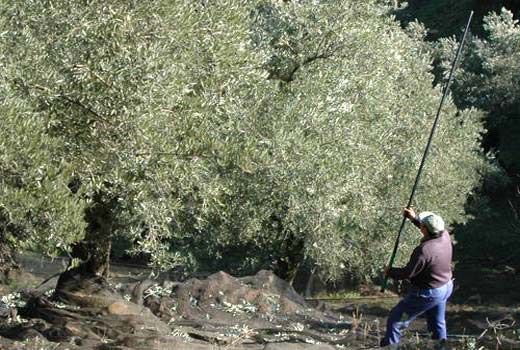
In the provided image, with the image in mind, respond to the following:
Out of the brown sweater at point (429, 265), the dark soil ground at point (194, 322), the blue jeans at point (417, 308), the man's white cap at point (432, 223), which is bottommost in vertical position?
the dark soil ground at point (194, 322)

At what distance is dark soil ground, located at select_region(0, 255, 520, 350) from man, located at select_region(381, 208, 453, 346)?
42 cm

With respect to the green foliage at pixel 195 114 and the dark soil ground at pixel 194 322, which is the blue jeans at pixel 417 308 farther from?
the green foliage at pixel 195 114

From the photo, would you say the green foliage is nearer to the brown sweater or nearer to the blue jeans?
the brown sweater

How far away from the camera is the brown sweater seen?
41.3 ft

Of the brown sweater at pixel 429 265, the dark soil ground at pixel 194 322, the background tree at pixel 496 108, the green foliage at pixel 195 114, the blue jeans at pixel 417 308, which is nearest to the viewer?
the green foliage at pixel 195 114

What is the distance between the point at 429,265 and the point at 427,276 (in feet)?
0.66

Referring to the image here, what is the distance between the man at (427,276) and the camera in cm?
1261

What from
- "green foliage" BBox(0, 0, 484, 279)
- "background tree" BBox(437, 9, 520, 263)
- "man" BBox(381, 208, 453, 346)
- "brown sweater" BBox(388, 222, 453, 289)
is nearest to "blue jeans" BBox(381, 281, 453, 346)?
"man" BBox(381, 208, 453, 346)

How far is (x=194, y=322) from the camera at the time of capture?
16.9m

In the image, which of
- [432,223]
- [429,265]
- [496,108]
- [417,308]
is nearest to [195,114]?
[432,223]

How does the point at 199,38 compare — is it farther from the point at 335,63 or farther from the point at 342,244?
the point at 342,244

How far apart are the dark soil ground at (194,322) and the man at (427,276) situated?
42 cm

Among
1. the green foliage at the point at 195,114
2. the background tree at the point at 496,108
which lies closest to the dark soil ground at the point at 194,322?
the green foliage at the point at 195,114

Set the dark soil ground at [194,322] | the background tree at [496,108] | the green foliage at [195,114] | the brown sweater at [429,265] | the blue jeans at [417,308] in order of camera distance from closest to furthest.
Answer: the green foliage at [195,114], the brown sweater at [429,265], the blue jeans at [417,308], the dark soil ground at [194,322], the background tree at [496,108]
